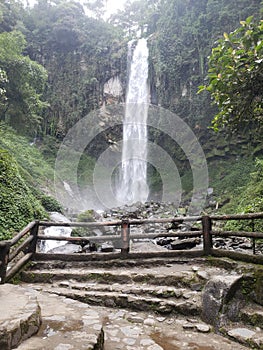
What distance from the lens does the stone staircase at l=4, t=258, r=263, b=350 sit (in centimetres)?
278

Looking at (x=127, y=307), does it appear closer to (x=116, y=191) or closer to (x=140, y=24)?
(x=116, y=191)

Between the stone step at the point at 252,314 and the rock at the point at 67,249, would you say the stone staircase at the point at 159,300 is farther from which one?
the rock at the point at 67,249

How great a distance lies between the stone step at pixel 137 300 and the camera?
10.9ft

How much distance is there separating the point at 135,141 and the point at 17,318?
20.1 m

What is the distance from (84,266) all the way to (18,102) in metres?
11.1

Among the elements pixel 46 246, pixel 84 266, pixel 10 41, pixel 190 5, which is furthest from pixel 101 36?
pixel 84 266

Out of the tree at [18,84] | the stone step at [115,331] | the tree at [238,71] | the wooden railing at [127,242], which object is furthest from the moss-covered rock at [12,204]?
the tree at [18,84]

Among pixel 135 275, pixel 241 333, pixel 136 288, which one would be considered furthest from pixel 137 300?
pixel 241 333

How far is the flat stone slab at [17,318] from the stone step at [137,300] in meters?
1.07

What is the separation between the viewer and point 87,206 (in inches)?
687

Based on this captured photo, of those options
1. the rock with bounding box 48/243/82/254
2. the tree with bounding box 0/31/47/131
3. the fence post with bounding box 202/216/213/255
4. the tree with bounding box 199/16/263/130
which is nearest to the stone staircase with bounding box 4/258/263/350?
the fence post with bounding box 202/216/213/255

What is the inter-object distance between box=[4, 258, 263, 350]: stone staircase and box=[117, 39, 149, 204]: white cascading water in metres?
16.0

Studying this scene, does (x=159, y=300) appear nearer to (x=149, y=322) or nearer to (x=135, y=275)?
(x=149, y=322)

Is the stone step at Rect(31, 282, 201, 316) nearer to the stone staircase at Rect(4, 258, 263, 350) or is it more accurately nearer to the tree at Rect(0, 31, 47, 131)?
the stone staircase at Rect(4, 258, 263, 350)
